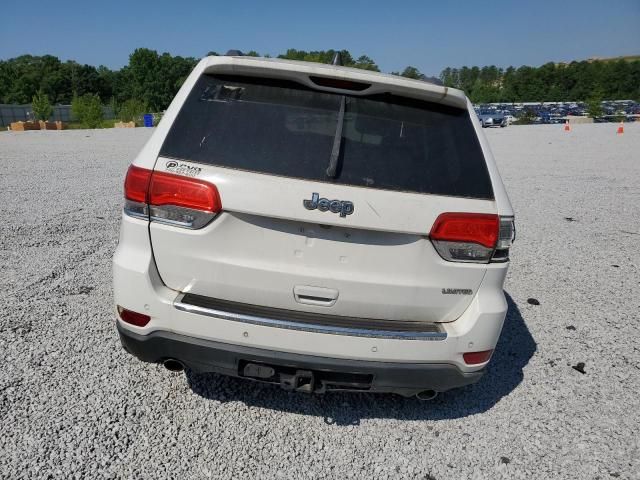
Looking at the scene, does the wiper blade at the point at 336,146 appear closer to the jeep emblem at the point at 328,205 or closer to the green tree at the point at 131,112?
the jeep emblem at the point at 328,205

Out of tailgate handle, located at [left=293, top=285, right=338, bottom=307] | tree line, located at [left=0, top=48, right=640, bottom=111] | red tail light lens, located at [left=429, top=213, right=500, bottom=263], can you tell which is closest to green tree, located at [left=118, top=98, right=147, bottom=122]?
tailgate handle, located at [left=293, top=285, right=338, bottom=307]

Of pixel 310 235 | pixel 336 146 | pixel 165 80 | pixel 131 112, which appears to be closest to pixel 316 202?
pixel 310 235

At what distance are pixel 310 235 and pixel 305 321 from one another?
1.36 ft

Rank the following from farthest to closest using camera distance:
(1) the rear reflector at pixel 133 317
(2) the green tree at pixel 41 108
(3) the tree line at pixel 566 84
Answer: (3) the tree line at pixel 566 84 < (2) the green tree at pixel 41 108 < (1) the rear reflector at pixel 133 317

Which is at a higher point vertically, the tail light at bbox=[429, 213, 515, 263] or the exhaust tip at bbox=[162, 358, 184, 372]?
the tail light at bbox=[429, 213, 515, 263]

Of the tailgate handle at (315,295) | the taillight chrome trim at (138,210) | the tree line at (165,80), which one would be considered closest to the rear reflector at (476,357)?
the tailgate handle at (315,295)

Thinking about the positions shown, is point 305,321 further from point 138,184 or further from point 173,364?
point 138,184

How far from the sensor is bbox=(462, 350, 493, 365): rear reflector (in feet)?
8.12

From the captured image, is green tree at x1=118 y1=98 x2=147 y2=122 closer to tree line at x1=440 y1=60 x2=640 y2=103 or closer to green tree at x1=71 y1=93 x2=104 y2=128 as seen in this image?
green tree at x1=71 y1=93 x2=104 y2=128

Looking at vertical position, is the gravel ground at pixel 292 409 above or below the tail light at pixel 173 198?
below

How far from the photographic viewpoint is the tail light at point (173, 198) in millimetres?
2217

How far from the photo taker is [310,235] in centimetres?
226

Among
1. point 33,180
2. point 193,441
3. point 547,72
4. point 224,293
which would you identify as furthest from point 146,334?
point 547,72

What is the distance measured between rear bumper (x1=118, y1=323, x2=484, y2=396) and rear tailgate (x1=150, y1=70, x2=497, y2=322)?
0.23 m
